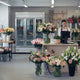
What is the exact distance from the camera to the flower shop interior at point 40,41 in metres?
6.79

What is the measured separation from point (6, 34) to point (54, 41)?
401 cm

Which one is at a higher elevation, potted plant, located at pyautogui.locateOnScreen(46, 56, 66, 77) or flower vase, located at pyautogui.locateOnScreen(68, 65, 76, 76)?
potted plant, located at pyautogui.locateOnScreen(46, 56, 66, 77)

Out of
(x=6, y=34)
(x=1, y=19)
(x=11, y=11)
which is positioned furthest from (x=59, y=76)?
(x=11, y=11)

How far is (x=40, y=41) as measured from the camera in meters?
7.96

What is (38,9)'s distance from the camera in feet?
45.4

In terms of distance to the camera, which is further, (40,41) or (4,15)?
(4,15)

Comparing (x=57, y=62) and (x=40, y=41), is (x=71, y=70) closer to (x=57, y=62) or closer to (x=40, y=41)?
(x=57, y=62)

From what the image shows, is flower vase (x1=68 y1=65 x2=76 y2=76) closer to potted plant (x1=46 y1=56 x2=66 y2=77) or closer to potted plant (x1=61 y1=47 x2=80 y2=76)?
potted plant (x1=61 y1=47 x2=80 y2=76)

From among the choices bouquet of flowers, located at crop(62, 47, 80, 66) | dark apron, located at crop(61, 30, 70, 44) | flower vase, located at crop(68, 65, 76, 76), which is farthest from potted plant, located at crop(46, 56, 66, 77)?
dark apron, located at crop(61, 30, 70, 44)

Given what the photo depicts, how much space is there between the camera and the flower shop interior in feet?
22.3

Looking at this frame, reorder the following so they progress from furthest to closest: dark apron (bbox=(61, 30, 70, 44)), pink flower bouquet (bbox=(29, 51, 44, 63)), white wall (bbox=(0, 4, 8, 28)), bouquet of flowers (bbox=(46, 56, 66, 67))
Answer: white wall (bbox=(0, 4, 8, 28)), dark apron (bbox=(61, 30, 70, 44)), pink flower bouquet (bbox=(29, 51, 44, 63)), bouquet of flowers (bbox=(46, 56, 66, 67))

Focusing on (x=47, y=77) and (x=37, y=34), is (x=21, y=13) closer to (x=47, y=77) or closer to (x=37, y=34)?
(x=37, y=34)

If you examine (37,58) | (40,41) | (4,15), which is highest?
(4,15)

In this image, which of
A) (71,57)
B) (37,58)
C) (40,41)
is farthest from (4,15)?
(71,57)
